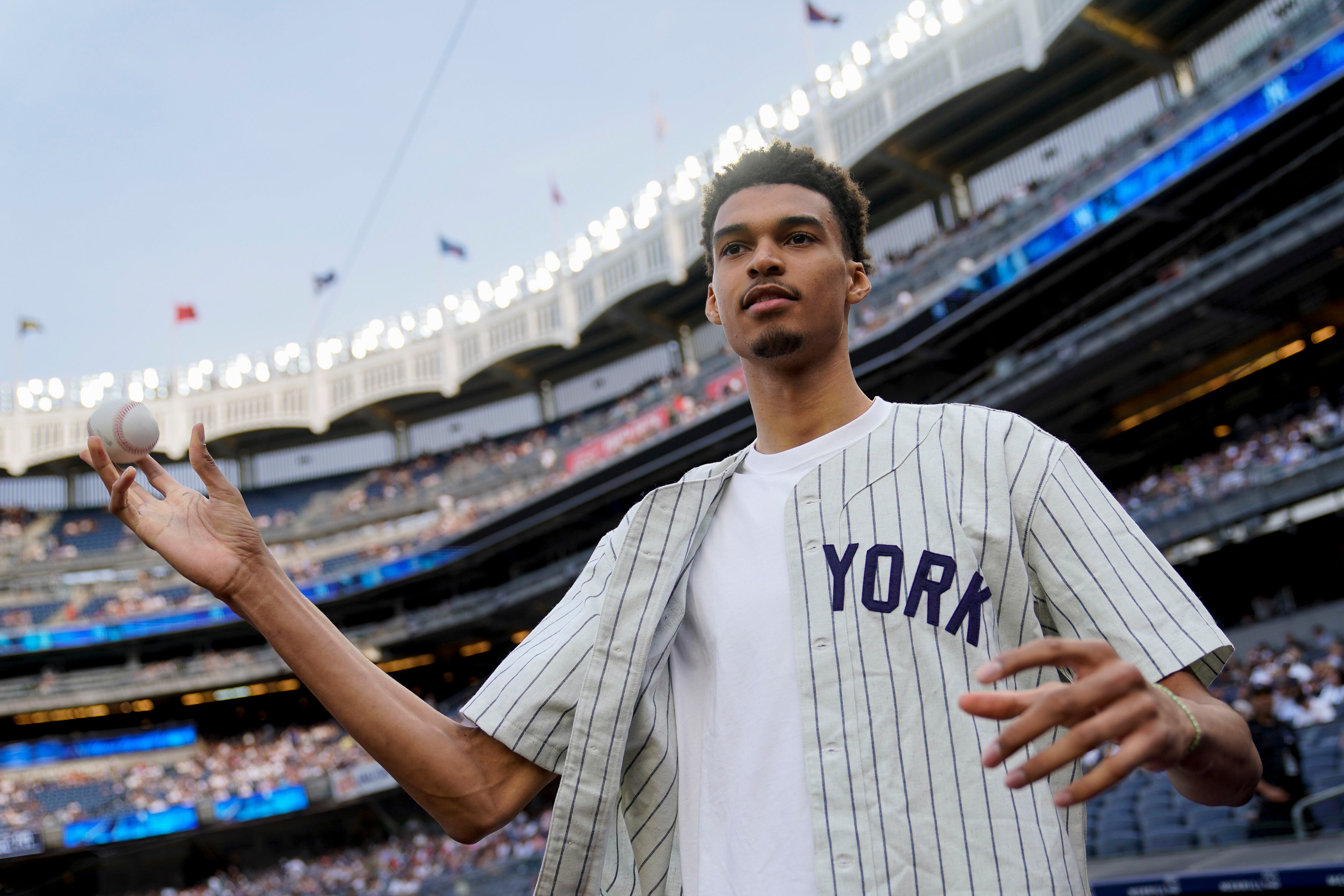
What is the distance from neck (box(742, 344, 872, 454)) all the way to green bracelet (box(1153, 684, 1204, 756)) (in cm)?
84

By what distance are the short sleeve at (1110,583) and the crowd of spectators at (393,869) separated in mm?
21486

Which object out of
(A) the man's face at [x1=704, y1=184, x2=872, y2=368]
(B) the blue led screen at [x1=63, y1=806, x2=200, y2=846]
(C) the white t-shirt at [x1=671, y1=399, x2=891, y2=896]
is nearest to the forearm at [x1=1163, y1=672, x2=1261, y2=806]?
(C) the white t-shirt at [x1=671, y1=399, x2=891, y2=896]

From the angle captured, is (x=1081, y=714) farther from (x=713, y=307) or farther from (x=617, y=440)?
(x=617, y=440)

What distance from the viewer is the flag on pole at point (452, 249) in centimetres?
3938

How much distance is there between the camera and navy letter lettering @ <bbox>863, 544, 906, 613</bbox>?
1683 mm

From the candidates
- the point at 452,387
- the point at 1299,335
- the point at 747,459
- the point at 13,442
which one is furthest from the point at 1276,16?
the point at 13,442

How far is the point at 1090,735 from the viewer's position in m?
1.17

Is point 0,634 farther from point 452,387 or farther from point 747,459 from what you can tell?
point 747,459

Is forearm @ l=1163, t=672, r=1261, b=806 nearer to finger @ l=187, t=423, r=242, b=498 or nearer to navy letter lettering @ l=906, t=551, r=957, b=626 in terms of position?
navy letter lettering @ l=906, t=551, r=957, b=626

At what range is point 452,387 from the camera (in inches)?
1681

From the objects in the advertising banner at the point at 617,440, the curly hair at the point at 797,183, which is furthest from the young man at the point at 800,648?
the advertising banner at the point at 617,440

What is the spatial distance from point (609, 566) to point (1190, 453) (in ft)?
80.7

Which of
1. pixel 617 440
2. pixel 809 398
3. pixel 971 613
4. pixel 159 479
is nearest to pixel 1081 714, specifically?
pixel 971 613

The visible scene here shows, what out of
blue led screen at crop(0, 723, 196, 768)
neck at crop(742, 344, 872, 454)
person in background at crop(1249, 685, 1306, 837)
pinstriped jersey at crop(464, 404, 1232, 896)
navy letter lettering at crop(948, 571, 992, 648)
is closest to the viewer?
pinstriped jersey at crop(464, 404, 1232, 896)
